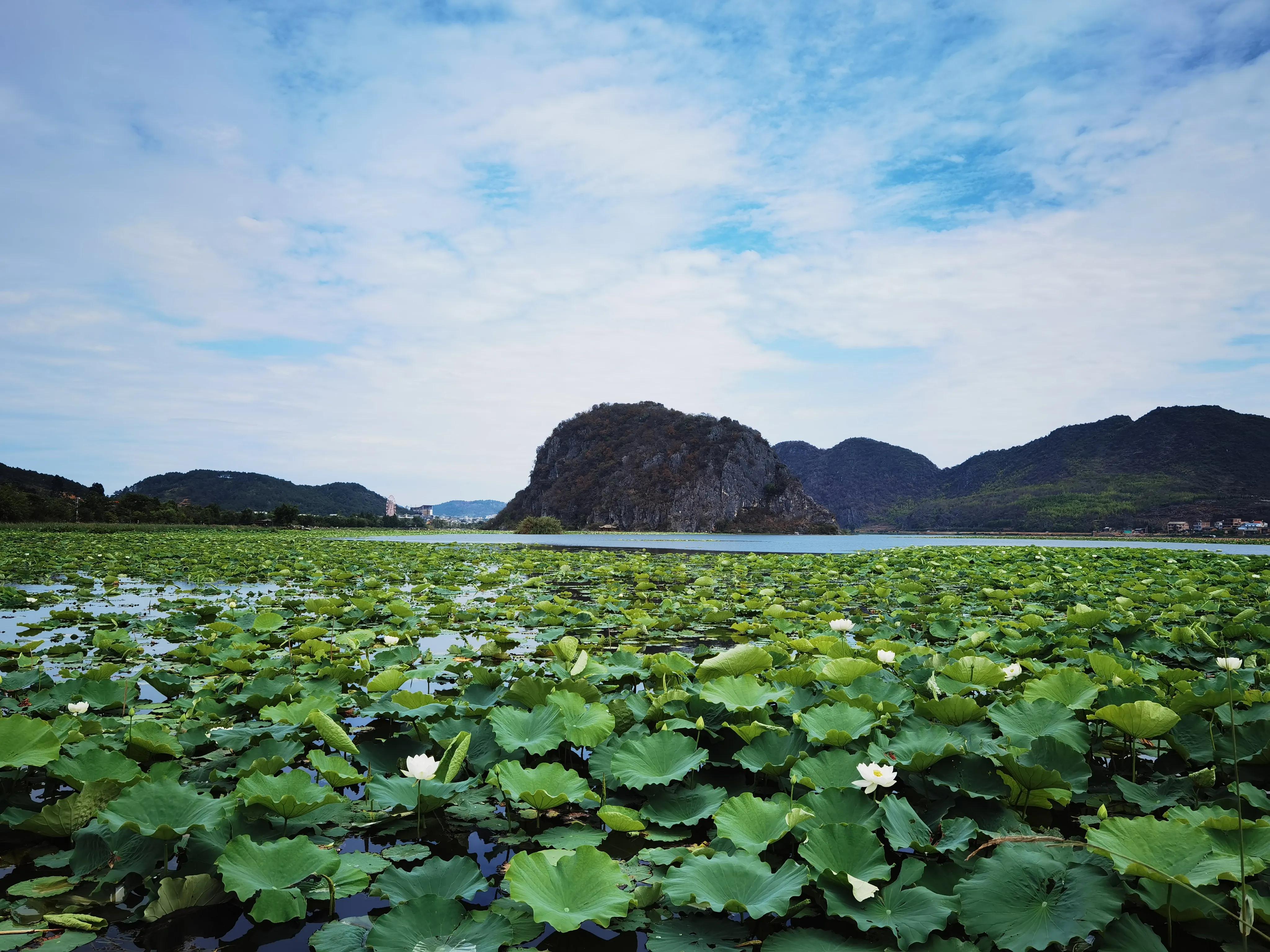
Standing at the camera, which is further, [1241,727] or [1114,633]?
[1114,633]

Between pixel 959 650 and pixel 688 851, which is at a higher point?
pixel 959 650

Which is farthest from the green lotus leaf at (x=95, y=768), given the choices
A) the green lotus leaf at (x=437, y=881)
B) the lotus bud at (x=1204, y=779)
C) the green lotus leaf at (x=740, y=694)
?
the lotus bud at (x=1204, y=779)

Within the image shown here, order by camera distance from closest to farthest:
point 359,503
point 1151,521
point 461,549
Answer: point 461,549
point 1151,521
point 359,503

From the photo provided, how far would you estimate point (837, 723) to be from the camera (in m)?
2.61

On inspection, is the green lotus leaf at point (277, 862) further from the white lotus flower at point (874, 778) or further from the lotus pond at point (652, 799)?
the white lotus flower at point (874, 778)

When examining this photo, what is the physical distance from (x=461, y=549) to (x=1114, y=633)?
2004 cm

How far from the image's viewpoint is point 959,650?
13.2 ft

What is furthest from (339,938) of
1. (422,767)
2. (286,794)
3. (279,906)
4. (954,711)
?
(954,711)

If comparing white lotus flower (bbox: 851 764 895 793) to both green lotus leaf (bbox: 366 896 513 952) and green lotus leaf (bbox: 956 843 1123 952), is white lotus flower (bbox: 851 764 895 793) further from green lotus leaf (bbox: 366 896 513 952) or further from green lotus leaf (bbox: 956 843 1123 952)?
green lotus leaf (bbox: 366 896 513 952)

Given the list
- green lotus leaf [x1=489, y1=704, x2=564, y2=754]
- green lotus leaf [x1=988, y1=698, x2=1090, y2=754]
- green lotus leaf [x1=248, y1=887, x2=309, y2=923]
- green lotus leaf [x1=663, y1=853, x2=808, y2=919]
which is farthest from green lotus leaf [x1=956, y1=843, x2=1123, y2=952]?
green lotus leaf [x1=248, y1=887, x2=309, y2=923]

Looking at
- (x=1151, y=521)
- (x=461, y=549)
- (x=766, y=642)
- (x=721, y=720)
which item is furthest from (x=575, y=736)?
(x=1151, y=521)

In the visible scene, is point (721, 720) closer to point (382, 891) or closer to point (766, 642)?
point (382, 891)

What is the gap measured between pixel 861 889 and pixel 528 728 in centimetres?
152

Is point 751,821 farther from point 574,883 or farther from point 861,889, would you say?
point 574,883
